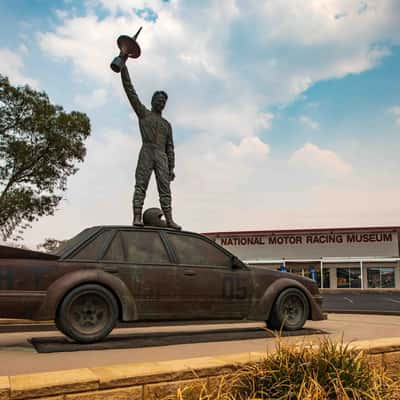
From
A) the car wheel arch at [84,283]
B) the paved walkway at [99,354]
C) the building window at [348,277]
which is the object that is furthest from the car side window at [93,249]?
the building window at [348,277]

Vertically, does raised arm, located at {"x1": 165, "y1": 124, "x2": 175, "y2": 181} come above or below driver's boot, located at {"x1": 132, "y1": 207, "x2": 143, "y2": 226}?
above

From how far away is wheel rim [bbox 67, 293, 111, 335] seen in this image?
5318 millimetres

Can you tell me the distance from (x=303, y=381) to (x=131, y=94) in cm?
580

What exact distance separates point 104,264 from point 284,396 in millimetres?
3099

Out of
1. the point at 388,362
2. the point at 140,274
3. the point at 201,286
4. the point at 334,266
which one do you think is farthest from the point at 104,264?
the point at 334,266

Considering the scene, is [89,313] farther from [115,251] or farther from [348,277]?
[348,277]

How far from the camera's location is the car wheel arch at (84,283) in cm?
516

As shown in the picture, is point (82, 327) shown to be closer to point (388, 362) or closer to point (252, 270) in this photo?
point (252, 270)

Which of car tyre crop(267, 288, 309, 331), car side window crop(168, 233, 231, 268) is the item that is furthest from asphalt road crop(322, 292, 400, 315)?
car side window crop(168, 233, 231, 268)

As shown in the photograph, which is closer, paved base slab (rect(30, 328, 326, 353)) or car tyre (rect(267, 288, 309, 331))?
paved base slab (rect(30, 328, 326, 353))

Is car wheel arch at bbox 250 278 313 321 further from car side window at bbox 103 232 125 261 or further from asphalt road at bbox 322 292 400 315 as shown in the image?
asphalt road at bbox 322 292 400 315

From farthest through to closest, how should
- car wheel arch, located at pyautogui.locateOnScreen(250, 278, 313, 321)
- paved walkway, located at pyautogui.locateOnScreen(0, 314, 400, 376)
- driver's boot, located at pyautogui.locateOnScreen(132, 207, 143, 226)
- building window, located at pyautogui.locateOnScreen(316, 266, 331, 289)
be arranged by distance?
building window, located at pyautogui.locateOnScreen(316, 266, 331, 289), driver's boot, located at pyautogui.locateOnScreen(132, 207, 143, 226), car wheel arch, located at pyautogui.locateOnScreen(250, 278, 313, 321), paved walkway, located at pyautogui.locateOnScreen(0, 314, 400, 376)

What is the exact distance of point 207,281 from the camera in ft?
20.5

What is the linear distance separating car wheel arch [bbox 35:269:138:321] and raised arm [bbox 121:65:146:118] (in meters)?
3.31
